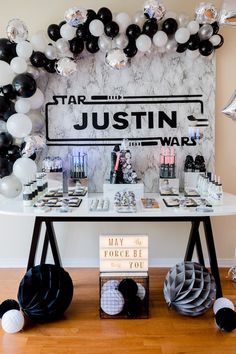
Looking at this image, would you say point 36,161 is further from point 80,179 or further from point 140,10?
point 140,10

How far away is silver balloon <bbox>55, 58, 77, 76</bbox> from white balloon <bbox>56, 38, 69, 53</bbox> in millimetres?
85

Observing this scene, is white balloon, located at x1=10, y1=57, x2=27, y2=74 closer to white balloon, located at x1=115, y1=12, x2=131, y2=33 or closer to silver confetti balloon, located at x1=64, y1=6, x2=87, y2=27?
silver confetti balloon, located at x1=64, y1=6, x2=87, y2=27

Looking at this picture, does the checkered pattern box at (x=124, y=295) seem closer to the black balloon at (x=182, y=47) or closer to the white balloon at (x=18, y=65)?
the white balloon at (x=18, y=65)

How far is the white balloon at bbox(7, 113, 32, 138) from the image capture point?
309 centimetres

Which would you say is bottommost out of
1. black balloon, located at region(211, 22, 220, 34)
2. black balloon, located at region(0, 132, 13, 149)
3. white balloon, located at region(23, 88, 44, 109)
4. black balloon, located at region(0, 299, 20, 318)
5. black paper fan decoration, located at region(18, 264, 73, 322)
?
black balloon, located at region(0, 299, 20, 318)

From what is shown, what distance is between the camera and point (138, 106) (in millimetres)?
3449

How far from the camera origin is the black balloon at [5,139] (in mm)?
3148

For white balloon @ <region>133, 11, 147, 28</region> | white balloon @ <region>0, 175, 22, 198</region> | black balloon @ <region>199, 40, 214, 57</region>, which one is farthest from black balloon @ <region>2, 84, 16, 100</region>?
black balloon @ <region>199, 40, 214, 57</region>

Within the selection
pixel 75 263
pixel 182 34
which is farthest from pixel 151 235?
pixel 182 34

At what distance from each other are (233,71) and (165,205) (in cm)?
138

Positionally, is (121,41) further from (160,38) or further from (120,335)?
(120,335)

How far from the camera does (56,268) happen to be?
8.86ft

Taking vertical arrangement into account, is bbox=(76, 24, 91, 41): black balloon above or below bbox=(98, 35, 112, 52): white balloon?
above

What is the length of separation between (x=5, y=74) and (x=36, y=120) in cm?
44
